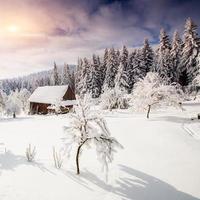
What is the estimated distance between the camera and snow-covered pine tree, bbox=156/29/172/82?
47.6m

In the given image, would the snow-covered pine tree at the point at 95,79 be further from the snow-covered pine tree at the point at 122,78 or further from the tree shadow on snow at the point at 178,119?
the tree shadow on snow at the point at 178,119

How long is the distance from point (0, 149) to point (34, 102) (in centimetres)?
3321

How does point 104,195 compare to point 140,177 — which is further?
Answer: point 140,177

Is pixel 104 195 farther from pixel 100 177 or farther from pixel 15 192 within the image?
pixel 15 192

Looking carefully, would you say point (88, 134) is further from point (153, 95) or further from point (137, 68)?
point (137, 68)

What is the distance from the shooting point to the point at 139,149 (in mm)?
18219

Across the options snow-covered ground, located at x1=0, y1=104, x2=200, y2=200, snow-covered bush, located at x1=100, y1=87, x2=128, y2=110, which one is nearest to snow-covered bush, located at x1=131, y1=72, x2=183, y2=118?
snow-covered ground, located at x1=0, y1=104, x2=200, y2=200

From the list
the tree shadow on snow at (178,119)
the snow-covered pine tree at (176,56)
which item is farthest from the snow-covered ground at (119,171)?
the snow-covered pine tree at (176,56)

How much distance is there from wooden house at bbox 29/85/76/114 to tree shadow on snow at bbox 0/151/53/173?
28020 mm

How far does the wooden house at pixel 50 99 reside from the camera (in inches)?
1849

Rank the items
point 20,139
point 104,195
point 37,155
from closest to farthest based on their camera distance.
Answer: point 104,195
point 37,155
point 20,139

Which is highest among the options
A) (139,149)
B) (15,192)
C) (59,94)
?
(59,94)

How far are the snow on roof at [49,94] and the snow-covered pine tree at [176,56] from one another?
2424 centimetres

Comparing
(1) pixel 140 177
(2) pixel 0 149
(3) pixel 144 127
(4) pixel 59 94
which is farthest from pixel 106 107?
(1) pixel 140 177
